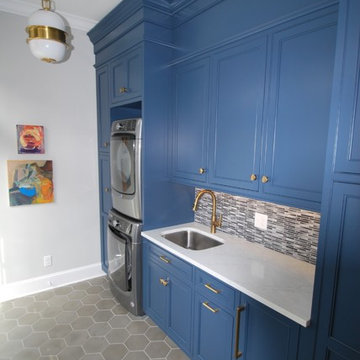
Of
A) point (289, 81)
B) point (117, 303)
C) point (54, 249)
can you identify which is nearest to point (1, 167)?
point (54, 249)

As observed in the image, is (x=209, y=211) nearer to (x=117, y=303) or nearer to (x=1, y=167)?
(x=117, y=303)

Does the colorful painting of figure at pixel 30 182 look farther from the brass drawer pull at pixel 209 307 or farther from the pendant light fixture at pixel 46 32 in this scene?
the brass drawer pull at pixel 209 307

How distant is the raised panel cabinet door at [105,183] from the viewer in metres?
2.95

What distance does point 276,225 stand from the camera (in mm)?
1876

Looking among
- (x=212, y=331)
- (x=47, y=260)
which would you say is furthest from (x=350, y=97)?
(x=47, y=260)

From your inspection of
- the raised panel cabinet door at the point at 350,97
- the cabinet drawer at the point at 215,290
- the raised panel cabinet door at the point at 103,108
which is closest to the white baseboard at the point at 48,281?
the raised panel cabinet door at the point at 103,108

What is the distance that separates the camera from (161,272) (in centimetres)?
211

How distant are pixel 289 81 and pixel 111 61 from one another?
1863 millimetres

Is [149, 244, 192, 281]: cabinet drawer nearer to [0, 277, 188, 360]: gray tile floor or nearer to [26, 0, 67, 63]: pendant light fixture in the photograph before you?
[0, 277, 188, 360]: gray tile floor

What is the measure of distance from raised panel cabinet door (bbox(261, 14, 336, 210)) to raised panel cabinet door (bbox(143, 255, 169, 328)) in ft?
3.74

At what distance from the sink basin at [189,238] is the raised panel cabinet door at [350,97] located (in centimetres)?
149

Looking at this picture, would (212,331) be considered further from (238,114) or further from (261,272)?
(238,114)

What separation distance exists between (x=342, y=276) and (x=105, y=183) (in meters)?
2.53

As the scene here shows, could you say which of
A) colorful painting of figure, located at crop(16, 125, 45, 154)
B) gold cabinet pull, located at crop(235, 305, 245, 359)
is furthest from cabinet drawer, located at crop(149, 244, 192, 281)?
colorful painting of figure, located at crop(16, 125, 45, 154)
